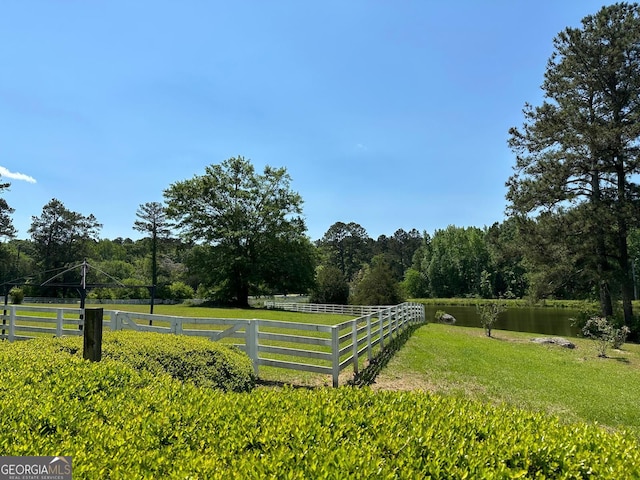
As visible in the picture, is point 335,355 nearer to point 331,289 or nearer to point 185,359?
point 185,359

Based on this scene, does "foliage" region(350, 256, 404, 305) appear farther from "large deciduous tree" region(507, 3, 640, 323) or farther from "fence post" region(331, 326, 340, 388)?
"fence post" region(331, 326, 340, 388)

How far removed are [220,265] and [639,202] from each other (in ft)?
97.5

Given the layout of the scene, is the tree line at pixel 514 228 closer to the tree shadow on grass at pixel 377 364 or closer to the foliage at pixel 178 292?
the foliage at pixel 178 292

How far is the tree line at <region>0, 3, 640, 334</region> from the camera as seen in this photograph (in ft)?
67.3

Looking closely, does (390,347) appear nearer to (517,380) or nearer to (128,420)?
(517,380)

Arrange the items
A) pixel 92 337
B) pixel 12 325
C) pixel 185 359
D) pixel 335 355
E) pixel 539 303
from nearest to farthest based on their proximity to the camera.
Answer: pixel 92 337 < pixel 185 359 < pixel 335 355 < pixel 12 325 < pixel 539 303

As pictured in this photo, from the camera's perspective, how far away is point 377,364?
28.7ft

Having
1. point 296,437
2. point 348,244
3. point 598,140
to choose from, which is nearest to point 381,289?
point 598,140

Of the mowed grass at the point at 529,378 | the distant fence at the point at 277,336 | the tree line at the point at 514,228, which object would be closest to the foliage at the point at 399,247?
the tree line at the point at 514,228

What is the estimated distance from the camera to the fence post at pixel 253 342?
710 centimetres

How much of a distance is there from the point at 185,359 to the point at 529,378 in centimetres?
719

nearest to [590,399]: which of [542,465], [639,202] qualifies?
[542,465]

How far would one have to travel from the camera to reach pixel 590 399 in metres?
6.92

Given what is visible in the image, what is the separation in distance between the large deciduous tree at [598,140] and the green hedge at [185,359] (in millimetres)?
20666
